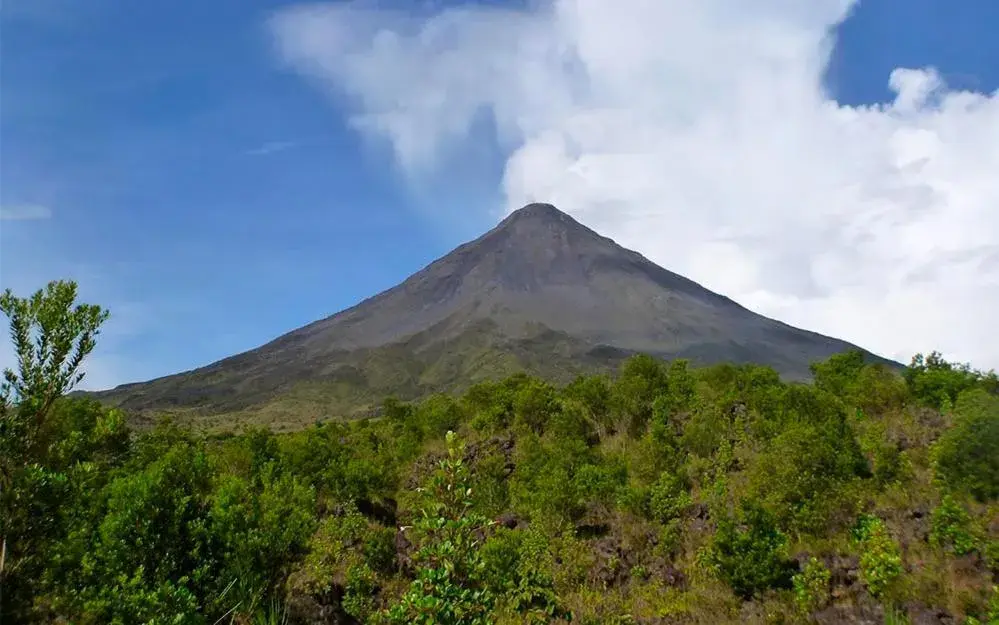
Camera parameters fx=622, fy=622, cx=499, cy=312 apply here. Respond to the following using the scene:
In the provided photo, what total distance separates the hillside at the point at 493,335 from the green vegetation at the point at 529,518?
7700 cm

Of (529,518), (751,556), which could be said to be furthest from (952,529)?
(529,518)

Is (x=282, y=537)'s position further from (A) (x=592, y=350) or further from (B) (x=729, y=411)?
(A) (x=592, y=350)

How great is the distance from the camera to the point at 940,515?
8.87 metres

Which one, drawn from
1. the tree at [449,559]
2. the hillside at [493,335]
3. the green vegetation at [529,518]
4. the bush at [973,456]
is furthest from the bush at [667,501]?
the hillside at [493,335]

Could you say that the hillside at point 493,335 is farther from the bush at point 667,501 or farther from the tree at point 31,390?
the tree at point 31,390

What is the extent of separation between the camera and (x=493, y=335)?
140 meters

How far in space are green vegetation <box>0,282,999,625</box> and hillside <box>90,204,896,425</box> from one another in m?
77.0

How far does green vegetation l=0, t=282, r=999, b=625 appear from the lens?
4.48m

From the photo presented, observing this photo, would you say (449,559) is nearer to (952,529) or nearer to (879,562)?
(879,562)

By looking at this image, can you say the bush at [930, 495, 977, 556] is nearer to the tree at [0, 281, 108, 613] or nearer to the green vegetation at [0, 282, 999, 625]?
the green vegetation at [0, 282, 999, 625]

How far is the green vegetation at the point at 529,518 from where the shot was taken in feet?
14.7

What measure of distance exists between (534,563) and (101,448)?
261 inches

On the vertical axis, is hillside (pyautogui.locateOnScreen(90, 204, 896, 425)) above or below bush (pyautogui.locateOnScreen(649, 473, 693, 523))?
above

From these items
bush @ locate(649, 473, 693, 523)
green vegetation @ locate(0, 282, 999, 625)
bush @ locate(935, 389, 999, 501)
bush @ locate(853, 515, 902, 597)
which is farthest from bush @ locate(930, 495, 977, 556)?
bush @ locate(649, 473, 693, 523)
